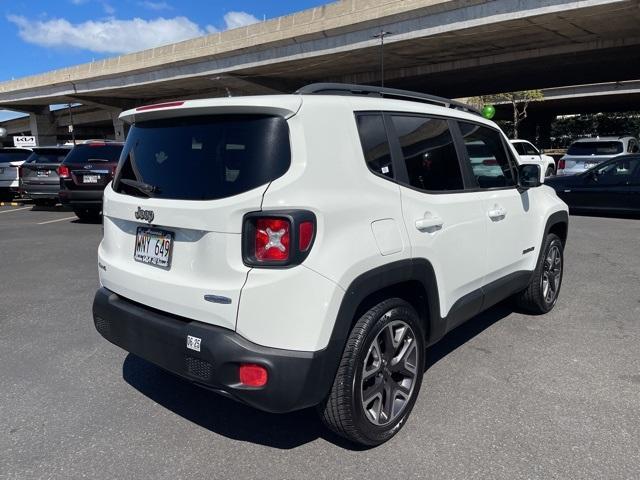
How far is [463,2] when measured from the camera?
22422 mm

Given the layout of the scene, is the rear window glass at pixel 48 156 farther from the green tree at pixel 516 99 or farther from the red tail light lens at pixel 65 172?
the green tree at pixel 516 99

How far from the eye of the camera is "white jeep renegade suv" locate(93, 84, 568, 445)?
238cm

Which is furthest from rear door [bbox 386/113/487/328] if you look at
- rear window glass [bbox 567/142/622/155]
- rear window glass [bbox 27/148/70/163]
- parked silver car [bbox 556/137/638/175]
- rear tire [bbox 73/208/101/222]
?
rear window glass [bbox 567/142/622/155]

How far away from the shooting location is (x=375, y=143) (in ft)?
9.42

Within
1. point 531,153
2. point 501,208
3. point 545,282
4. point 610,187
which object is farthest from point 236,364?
point 531,153

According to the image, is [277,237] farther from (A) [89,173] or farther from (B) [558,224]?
(A) [89,173]

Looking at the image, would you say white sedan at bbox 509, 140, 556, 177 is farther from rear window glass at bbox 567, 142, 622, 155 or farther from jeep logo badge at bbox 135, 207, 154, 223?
jeep logo badge at bbox 135, 207, 154, 223

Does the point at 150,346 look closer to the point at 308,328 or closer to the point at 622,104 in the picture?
the point at 308,328

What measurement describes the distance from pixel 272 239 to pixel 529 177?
2728mm

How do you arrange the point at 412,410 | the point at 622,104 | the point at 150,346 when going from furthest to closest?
the point at 622,104 → the point at 412,410 → the point at 150,346

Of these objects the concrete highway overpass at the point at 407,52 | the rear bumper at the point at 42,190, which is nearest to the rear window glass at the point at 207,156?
the rear bumper at the point at 42,190

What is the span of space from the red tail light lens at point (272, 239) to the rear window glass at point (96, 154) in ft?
32.3

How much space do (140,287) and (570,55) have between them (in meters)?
30.1

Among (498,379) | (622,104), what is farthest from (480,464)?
(622,104)
